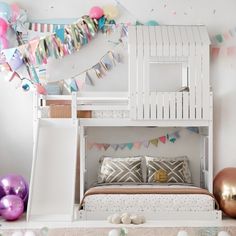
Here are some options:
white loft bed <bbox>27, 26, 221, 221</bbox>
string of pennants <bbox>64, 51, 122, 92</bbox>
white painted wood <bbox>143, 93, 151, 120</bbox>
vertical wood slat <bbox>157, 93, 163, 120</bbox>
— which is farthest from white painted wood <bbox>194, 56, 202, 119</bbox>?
string of pennants <bbox>64, 51, 122, 92</bbox>

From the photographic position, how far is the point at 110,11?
19.1 ft

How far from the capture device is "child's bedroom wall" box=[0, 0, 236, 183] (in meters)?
5.88

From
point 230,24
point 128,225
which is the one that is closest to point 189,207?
point 128,225

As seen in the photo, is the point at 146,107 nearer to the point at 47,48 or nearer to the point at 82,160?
the point at 82,160

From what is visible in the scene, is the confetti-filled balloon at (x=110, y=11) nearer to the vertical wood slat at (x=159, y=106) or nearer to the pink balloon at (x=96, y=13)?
the pink balloon at (x=96, y=13)

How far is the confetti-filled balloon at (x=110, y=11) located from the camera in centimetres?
583

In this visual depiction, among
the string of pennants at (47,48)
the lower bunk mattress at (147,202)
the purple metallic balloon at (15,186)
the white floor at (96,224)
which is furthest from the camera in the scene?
the string of pennants at (47,48)

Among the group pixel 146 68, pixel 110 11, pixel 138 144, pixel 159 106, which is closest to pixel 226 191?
pixel 159 106

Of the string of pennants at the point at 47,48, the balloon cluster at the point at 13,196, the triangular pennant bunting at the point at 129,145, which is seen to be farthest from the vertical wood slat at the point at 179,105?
the balloon cluster at the point at 13,196

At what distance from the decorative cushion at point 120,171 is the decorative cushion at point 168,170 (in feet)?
0.39

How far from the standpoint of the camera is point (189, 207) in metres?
5.12

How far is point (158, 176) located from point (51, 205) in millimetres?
1131

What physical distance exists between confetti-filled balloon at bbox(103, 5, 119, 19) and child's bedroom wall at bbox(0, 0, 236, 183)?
0.07 meters

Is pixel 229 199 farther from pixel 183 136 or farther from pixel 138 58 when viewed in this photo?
pixel 138 58
